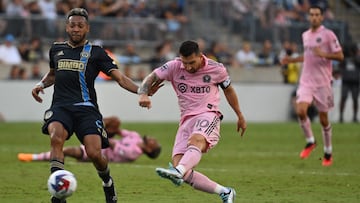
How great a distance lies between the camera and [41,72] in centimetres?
3098

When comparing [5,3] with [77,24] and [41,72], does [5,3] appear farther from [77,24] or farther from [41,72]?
[77,24]

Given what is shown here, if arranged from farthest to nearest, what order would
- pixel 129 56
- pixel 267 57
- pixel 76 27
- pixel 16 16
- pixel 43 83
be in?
pixel 267 57
pixel 129 56
pixel 16 16
pixel 43 83
pixel 76 27

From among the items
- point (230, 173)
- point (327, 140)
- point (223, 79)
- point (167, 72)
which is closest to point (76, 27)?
point (167, 72)

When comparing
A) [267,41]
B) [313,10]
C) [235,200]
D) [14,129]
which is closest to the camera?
[235,200]

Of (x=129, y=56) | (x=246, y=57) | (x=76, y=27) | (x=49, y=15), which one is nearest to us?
(x=76, y=27)

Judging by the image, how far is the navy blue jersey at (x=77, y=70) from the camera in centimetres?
1206

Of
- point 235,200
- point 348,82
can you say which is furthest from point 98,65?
point 348,82

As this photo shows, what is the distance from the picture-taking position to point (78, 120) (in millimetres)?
11953

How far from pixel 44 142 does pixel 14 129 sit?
3.14 m

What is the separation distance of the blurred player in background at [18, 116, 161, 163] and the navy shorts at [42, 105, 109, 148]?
6.26m

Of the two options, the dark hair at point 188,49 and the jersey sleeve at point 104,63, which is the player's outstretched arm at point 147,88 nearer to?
the jersey sleeve at point 104,63

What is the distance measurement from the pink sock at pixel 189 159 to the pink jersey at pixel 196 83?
0.65 m

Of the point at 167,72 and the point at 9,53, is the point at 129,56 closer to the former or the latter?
the point at 9,53

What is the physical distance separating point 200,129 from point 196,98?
46 centimetres
